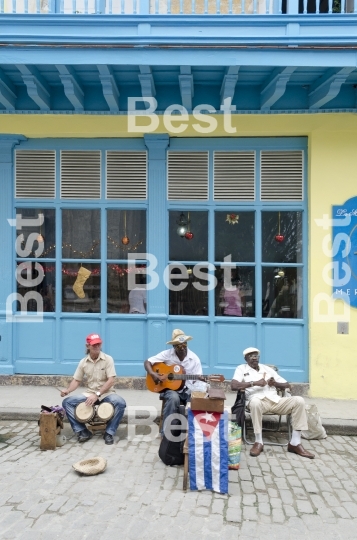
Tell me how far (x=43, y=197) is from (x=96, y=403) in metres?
3.64

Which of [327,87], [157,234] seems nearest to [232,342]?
[157,234]

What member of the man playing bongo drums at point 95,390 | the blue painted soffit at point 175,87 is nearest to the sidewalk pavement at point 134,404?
the man playing bongo drums at point 95,390

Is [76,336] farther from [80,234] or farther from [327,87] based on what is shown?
[327,87]

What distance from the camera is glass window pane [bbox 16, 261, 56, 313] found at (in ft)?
25.1

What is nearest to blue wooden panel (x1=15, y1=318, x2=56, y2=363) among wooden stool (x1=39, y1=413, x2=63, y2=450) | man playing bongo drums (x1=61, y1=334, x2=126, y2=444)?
man playing bongo drums (x1=61, y1=334, x2=126, y2=444)

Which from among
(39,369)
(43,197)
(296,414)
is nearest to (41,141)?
(43,197)

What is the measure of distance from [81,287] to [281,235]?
3.32 meters

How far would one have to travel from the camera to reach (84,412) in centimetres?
545

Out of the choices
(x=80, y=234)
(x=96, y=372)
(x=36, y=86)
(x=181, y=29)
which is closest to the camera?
(x=96, y=372)

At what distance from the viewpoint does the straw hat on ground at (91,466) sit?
174 inches

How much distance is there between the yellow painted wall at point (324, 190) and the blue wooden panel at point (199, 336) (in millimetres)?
1585

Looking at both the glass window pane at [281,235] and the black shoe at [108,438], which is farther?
the glass window pane at [281,235]

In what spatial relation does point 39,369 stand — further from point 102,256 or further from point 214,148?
point 214,148

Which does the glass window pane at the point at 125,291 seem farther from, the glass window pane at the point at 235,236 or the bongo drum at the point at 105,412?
the bongo drum at the point at 105,412
